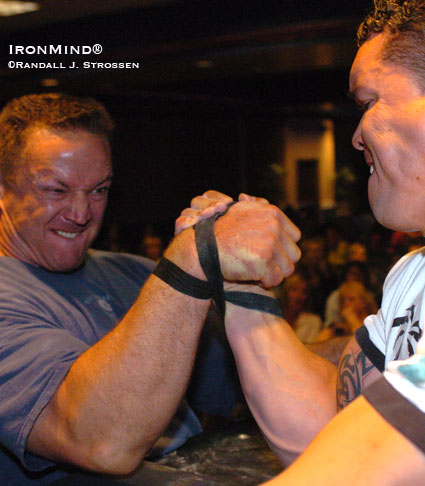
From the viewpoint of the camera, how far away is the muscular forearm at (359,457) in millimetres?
508

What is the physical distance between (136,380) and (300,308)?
10.8 feet

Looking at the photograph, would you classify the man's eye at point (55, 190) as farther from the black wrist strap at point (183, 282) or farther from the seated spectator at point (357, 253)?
the seated spectator at point (357, 253)

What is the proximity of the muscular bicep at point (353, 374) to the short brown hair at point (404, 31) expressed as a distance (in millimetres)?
478

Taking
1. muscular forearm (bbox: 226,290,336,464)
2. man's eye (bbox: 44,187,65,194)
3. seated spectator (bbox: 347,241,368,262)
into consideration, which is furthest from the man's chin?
seated spectator (bbox: 347,241,368,262)

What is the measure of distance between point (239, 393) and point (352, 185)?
11387 mm

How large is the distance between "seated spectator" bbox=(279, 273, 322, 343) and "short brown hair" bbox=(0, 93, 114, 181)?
273 cm

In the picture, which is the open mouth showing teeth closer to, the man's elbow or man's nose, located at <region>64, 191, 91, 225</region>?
man's nose, located at <region>64, 191, 91, 225</region>

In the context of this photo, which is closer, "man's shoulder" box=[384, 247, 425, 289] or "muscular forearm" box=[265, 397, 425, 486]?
"muscular forearm" box=[265, 397, 425, 486]

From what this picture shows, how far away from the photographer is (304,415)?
105cm

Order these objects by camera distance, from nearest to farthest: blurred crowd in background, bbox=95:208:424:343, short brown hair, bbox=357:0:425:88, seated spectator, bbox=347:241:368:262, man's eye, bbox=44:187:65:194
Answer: short brown hair, bbox=357:0:425:88 → man's eye, bbox=44:187:65:194 → blurred crowd in background, bbox=95:208:424:343 → seated spectator, bbox=347:241:368:262

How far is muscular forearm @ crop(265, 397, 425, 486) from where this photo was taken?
1.67ft

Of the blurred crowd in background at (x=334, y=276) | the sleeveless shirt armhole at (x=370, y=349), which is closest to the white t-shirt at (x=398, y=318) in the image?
the sleeveless shirt armhole at (x=370, y=349)

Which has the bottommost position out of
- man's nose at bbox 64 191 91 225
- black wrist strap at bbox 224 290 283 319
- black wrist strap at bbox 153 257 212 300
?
black wrist strap at bbox 224 290 283 319

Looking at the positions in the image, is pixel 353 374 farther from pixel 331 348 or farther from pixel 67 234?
pixel 67 234
